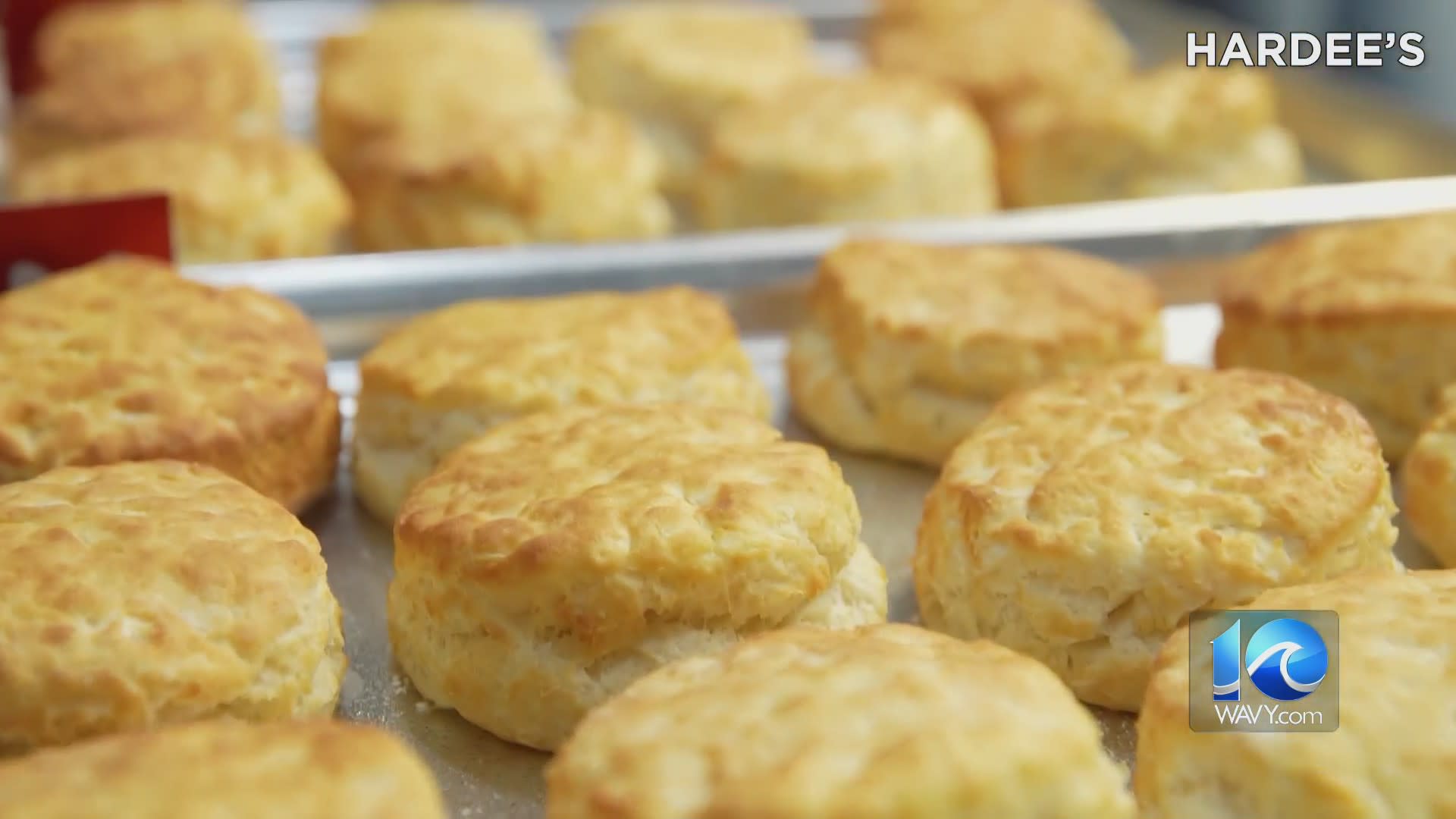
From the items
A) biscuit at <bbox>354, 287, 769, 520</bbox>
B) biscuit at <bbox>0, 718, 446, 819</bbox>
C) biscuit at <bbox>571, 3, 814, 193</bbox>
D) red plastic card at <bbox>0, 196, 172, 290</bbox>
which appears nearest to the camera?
biscuit at <bbox>0, 718, 446, 819</bbox>

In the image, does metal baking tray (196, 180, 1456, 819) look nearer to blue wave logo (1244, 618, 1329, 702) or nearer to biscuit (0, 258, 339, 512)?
biscuit (0, 258, 339, 512)

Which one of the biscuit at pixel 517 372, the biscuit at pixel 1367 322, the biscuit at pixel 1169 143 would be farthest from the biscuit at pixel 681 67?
the biscuit at pixel 1367 322

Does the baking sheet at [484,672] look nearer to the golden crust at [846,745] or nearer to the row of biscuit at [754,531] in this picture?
the row of biscuit at [754,531]

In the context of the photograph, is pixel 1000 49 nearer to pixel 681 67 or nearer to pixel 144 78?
pixel 681 67

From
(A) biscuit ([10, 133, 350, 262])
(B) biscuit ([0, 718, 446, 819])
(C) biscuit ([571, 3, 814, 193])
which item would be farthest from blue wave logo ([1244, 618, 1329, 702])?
(C) biscuit ([571, 3, 814, 193])

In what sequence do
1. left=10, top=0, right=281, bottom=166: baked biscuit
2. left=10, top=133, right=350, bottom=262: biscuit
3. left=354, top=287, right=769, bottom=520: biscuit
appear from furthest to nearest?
left=10, top=0, right=281, bottom=166: baked biscuit < left=10, top=133, right=350, bottom=262: biscuit < left=354, top=287, right=769, bottom=520: biscuit

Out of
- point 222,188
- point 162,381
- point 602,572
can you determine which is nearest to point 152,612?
point 602,572
